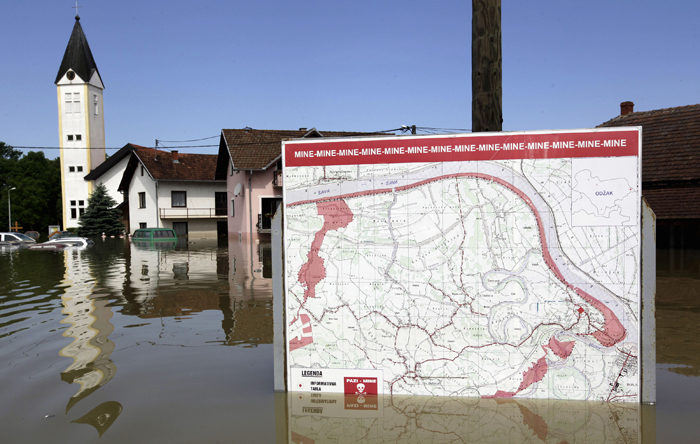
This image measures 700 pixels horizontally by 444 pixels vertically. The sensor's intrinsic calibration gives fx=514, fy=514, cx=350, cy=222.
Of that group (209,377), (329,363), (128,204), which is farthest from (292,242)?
(128,204)

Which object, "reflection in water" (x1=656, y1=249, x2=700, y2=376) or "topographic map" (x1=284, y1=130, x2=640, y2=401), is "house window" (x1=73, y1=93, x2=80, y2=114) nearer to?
"reflection in water" (x1=656, y1=249, x2=700, y2=376)

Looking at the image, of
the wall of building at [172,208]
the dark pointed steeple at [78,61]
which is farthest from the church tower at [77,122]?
the wall of building at [172,208]

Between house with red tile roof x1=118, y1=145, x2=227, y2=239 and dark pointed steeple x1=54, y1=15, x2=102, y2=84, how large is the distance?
12.3 m

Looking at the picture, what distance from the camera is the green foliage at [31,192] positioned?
77.6 metres

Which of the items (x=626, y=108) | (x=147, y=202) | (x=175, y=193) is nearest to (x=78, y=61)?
(x=147, y=202)

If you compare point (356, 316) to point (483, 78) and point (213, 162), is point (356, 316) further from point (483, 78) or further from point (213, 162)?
point (213, 162)

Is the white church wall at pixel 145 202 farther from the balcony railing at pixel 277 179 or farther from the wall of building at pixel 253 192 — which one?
the balcony railing at pixel 277 179

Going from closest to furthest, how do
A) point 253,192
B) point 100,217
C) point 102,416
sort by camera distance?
1. point 102,416
2. point 253,192
3. point 100,217

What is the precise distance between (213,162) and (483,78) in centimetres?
4693

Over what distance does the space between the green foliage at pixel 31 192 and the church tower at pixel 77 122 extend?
27919 mm

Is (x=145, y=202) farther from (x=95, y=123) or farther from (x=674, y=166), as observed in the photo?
(x=674, y=166)

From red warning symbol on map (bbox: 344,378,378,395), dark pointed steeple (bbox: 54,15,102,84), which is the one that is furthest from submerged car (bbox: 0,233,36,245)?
red warning symbol on map (bbox: 344,378,378,395)

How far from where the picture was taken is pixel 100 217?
2029 inches

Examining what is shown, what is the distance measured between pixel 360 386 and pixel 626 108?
101 ft
